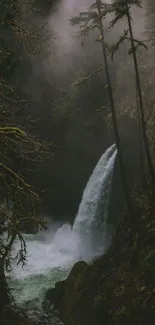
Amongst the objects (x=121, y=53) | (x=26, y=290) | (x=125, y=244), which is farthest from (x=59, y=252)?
(x=121, y=53)

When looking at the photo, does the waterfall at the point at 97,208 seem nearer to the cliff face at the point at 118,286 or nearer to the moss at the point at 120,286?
the cliff face at the point at 118,286

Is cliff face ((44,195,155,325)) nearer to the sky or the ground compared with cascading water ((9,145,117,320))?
nearer to the ground

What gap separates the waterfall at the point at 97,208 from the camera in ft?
77.7

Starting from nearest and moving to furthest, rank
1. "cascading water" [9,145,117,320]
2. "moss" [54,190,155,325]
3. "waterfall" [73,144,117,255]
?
"moss" [54,190,155,325] < "cascading water" [9,145,117,320] < "waterfall" [73,144,117,255]

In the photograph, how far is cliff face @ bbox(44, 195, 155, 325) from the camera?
13.3 meters

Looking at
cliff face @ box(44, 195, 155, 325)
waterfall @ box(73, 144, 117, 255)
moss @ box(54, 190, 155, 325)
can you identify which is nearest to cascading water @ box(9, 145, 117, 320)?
waterfall @ box(73, 144, 117, 255)

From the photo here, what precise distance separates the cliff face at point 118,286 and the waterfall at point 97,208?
18.1 ft

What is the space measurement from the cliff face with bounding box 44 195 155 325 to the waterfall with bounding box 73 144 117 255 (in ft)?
18.1

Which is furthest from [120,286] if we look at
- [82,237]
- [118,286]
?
[82,237]

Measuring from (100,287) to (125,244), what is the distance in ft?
7.78

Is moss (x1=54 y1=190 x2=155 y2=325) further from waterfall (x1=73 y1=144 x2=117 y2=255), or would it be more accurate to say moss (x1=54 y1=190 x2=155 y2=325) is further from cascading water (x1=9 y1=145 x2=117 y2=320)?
waterfall (x1=73 y1=144 x2=117 y2=255)

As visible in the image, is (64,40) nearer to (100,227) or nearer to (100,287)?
(100,227)

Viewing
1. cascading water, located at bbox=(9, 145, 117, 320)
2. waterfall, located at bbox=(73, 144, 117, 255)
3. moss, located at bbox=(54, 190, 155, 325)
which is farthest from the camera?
waterfall, located at bbox=(73, 144, 117, 255)

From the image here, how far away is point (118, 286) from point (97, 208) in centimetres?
976
